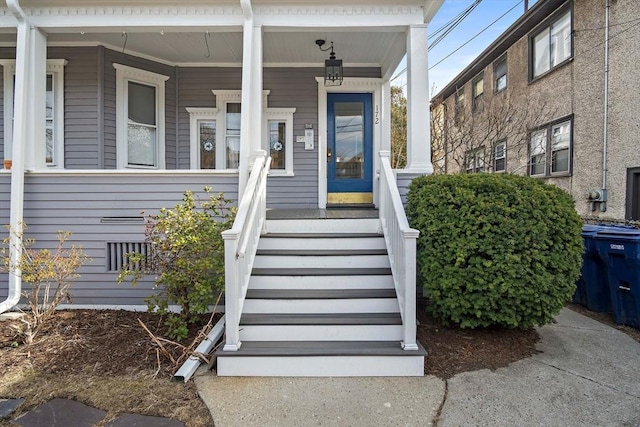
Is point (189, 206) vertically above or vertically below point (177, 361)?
above

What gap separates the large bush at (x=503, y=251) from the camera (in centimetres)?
305

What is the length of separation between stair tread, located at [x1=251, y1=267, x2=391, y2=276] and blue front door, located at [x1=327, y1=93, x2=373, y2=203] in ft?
8.74

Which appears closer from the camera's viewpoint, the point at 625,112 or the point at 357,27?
the point at 357,27

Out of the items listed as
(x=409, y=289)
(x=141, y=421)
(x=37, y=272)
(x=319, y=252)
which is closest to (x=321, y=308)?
(x=319, y=252)

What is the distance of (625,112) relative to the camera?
632cm

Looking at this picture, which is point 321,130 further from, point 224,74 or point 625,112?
point 625,112

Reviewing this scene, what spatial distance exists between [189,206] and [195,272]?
28.0 inches

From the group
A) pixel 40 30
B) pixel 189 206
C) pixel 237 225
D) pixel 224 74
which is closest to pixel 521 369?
pixel 237 225

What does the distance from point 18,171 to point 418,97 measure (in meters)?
4.82

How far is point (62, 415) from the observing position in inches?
92.5

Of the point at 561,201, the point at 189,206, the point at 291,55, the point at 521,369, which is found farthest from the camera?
the point at 291,55

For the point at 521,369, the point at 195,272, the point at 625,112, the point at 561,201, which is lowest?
the point at 521,369

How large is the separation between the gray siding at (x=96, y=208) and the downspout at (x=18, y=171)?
0.17m

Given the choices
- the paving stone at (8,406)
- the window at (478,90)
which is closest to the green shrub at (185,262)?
the paving stone at (8,406)
